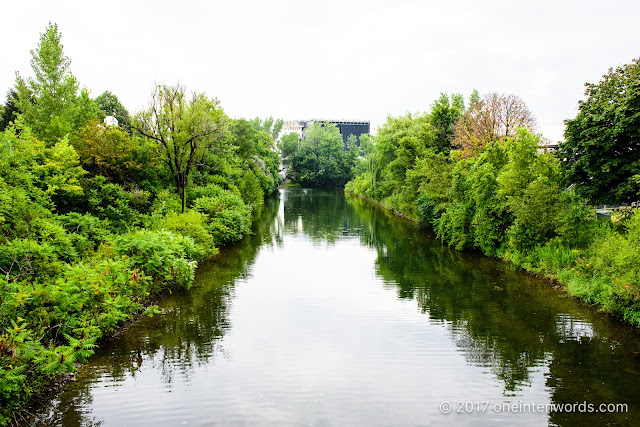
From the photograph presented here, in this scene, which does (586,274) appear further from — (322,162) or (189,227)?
(322,162)

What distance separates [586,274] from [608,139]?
15.5 ft

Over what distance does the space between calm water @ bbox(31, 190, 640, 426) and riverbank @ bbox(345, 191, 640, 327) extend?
0.46 m

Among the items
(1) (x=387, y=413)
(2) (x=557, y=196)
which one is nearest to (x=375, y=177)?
(2) (x=557, y=196)

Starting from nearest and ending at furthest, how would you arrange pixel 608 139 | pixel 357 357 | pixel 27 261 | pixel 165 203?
pixel 27 261 → pixel 357 357 → pixel 608 139 → pixel 165 203

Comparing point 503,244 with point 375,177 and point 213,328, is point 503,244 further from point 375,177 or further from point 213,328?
point 375,177

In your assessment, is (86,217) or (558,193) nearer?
(86,217)

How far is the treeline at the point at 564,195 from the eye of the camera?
489 inches

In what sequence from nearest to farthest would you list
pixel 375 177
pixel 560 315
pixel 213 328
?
pixel 213 328 → pixel 560 315 → pixel 375 177

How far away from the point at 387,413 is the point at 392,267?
11587 millimetres

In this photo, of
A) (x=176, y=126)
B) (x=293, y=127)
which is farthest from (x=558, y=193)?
(x=293, y=127)

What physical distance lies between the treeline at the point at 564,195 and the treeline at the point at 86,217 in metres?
12.4

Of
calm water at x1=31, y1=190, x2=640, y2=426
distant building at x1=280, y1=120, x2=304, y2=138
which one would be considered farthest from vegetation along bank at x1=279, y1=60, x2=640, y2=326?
distant building at x1=280, y1=120, x2=304, y2=138

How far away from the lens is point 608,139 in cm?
1434

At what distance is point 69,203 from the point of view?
15.4 m
